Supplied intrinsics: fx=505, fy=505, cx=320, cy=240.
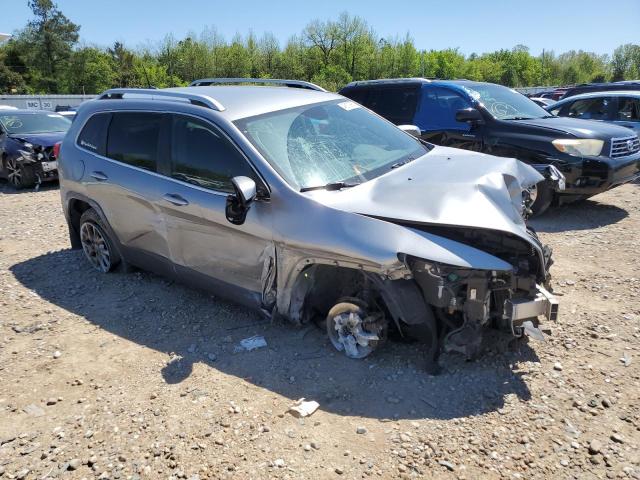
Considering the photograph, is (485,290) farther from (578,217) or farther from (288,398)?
(578,217)

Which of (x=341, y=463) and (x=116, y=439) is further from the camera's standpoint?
(x=116, y=439)

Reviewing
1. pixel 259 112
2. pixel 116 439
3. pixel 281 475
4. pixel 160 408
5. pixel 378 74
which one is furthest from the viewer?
pixel 378 74

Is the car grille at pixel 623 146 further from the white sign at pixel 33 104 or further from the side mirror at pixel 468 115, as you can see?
the white sign at pixel 33 104

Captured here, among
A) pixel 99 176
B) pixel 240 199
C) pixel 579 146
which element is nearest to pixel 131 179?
pixel 99 176

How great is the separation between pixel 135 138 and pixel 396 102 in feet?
16.1

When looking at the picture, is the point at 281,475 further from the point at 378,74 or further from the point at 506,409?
the point at 378,74

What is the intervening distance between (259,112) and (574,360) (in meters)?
2.92

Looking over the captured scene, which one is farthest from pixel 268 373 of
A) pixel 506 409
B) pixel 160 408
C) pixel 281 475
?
pixel 506 409

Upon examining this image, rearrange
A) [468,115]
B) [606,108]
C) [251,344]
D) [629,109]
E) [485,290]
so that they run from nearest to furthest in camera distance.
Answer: [485,290], [251,344], [468,115], [629,109], [606,108]

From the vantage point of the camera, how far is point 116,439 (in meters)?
2.94

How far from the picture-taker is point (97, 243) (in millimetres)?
5355

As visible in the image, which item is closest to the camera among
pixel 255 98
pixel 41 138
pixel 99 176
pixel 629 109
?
pixel 255 98

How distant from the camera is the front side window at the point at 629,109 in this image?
9758mm

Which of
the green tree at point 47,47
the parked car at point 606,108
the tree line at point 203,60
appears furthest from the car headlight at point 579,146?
the green tree at point 47,47
